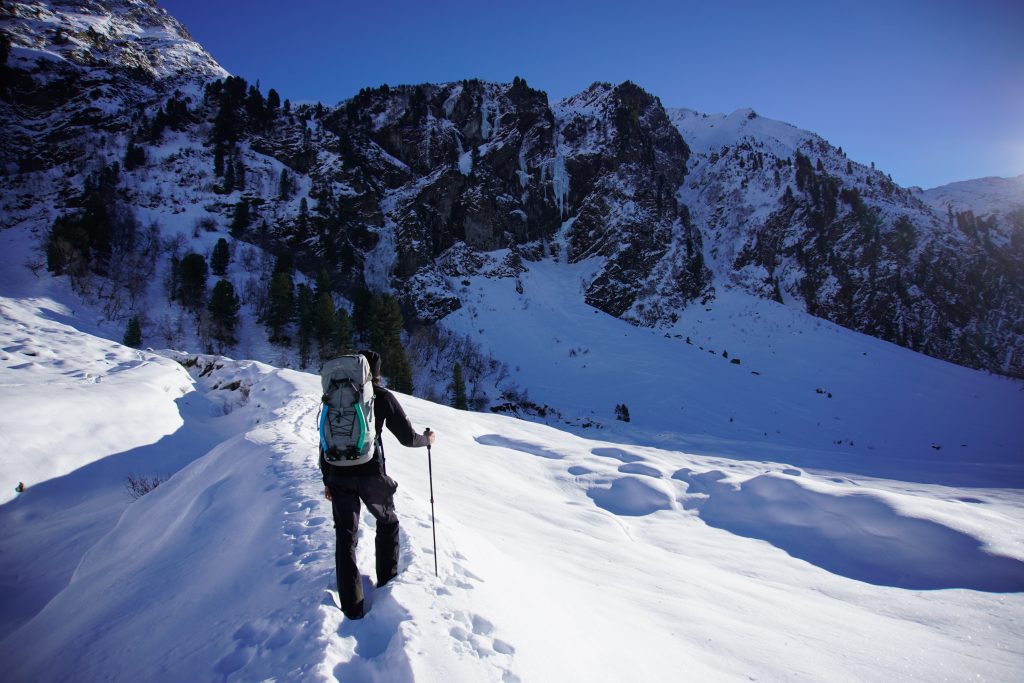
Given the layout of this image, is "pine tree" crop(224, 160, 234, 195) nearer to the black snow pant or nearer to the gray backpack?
the gray backpack

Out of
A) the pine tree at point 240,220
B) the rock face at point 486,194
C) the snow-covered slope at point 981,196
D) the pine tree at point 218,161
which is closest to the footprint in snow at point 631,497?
the rock face at point 486,194

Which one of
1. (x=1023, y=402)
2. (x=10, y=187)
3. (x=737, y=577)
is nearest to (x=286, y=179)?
(x=10, y=187)

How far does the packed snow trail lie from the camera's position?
2.89m

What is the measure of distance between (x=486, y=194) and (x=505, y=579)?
235 ft

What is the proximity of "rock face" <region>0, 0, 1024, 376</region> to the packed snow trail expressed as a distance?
49518 mm

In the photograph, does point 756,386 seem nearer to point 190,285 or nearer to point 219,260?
point 190,285

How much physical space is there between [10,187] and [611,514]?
8094 centimetres

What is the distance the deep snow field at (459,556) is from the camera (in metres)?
3.00

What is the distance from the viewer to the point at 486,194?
7044 cm

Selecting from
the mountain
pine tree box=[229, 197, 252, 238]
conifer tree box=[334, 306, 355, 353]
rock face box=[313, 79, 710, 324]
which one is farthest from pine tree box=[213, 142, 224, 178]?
conifer tree box=[334, 306, 355, 353]

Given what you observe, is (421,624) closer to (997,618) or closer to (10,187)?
(997,618)

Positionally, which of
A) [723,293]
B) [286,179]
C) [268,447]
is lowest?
[268,447]

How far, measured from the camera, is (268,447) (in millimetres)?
6754

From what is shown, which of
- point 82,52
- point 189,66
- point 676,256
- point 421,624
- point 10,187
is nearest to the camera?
point 421,624
